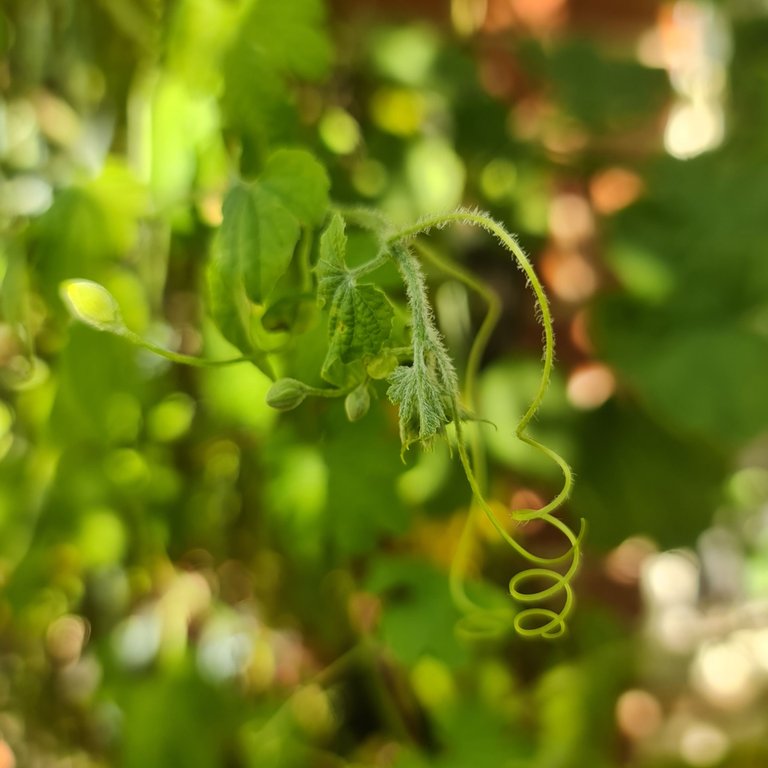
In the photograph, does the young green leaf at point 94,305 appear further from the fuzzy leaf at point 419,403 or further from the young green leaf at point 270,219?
the fuzzy leaf at point 419,403

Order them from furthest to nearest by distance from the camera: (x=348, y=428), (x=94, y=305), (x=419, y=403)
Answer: (x=348, y=428) → (x=94, y=305) → (x=419, y=403)

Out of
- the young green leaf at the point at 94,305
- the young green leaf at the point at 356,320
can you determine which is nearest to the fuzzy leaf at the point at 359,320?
the young green leaf at the point at 356,320

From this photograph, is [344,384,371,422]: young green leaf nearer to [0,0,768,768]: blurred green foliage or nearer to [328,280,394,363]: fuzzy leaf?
[328,280,394,363]: fuzzy leaf

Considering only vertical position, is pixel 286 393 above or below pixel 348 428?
above

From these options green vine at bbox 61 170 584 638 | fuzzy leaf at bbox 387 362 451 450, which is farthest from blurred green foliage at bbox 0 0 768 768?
fuzzy leaf at bbox 387 362 451 450

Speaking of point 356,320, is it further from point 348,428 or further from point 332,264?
point 348,428

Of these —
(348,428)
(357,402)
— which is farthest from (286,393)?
(348,428)
